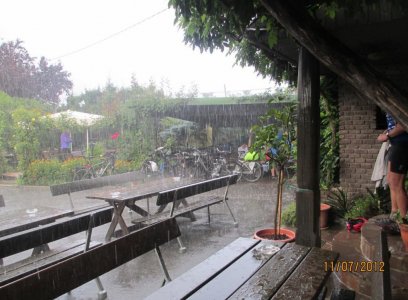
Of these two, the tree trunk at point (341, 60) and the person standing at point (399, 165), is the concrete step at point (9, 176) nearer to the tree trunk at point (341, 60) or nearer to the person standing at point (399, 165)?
the person standing at point (399, 165)

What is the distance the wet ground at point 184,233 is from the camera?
422 cm

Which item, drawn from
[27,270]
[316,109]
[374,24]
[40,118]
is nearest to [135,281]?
[27,270]

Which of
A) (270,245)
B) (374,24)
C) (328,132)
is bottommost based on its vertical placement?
(270,245)

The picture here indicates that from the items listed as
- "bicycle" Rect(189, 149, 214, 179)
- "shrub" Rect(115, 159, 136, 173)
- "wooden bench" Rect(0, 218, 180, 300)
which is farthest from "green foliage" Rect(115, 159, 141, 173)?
"wooden bench" Rect(0, 218, 180, 300)

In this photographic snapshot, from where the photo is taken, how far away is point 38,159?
13.1 m

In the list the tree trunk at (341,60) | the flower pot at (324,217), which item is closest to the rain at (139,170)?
the flower pot at (324,217)

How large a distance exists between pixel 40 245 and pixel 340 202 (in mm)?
4601

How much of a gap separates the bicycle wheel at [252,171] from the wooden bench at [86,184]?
4.49m

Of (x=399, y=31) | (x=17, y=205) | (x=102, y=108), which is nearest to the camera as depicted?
(x=399, y=31)

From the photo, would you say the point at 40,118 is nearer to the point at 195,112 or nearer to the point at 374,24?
the point at 195,112

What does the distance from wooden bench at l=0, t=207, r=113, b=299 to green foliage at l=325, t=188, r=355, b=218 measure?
12.8 ft

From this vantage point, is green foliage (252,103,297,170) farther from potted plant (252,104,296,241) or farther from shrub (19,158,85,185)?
shrub (19,158,85,185)

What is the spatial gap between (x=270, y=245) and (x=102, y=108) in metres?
20.5

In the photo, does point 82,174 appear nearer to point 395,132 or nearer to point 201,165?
point 201,165
